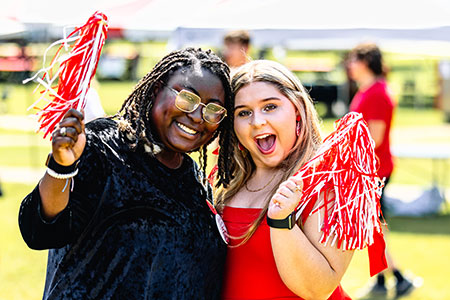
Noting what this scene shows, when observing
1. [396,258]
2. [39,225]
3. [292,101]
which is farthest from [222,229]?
[396,258]

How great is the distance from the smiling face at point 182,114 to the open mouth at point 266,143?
286 mm

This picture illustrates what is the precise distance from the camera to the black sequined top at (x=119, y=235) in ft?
6.72

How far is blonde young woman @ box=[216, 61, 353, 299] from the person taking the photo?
7.25ft

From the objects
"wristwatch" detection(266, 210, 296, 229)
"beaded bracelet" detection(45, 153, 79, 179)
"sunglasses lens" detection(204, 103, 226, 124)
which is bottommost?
"wristwatch" detection(266, 210, 296, 229)

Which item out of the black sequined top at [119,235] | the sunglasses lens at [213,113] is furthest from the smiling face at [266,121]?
the black sequined top at [119,235]

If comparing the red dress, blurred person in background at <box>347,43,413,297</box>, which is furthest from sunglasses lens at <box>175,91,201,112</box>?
blurred person in background at <box>347,43,413,297</box>

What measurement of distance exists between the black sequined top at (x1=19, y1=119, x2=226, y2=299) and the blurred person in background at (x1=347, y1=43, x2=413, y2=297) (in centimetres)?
347

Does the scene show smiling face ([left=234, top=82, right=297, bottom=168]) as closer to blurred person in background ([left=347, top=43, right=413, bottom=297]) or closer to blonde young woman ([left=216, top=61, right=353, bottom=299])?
blonde young woman ([left=216, top=61, right=353, bottom=299])

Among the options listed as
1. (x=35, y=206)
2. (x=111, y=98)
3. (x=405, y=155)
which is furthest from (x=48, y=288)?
(x=111, y=98)

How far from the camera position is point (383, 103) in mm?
5715

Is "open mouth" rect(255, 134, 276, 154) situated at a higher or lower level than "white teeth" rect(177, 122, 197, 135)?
lower

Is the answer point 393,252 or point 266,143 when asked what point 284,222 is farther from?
point 393,252

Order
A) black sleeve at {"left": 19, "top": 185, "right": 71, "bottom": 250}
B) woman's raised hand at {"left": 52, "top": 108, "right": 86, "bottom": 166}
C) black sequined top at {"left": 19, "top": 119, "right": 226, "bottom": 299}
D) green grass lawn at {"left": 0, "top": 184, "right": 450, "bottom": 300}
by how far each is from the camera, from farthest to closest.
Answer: green grass lawn at {"left": 0, "top": 184, "right": 450, "bottom": 300} < black sequined top at {"left": 19, "top": 119, "right": 226, "bottom": 299} < black sleeve at {"left": 19, "top": 185, "right": 71, "bottom": 250} < woman's raised hand at {"left": 52, "top": 108, "right": 86, "bottom": 166}

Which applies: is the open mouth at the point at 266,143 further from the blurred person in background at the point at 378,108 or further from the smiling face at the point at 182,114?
the blurred person in background at the point at 378,108
